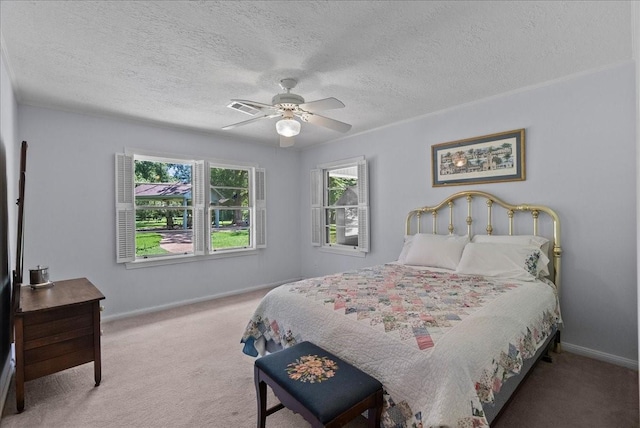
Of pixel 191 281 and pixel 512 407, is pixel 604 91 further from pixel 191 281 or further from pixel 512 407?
pixel 191 281

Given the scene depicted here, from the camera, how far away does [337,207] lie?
5.12 m

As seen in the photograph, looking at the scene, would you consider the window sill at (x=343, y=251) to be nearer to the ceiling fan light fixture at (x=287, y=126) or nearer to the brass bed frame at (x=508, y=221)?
the brass bed frame at (x=508, y=221)

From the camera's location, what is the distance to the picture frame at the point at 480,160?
3.10 meters

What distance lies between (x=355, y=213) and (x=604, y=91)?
3.12 meters

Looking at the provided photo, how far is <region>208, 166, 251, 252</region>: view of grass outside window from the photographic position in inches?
186

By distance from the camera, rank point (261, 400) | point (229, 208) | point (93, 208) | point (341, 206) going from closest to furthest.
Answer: point (261, 400) → point (93, 208) → point (229, 208) → point (341, 206)

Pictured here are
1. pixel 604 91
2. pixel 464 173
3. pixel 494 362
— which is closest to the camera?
pixel 494 362

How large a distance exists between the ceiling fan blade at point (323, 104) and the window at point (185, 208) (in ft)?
8.20

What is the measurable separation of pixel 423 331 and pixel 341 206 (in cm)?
351

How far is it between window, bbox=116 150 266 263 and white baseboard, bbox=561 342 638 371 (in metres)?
3.99

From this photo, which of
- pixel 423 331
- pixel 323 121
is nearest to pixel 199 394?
pixel 423 331

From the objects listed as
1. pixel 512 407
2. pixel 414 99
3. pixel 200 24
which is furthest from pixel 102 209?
pixel 512 407

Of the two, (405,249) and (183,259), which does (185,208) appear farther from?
(405,249)

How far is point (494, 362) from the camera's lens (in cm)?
157
